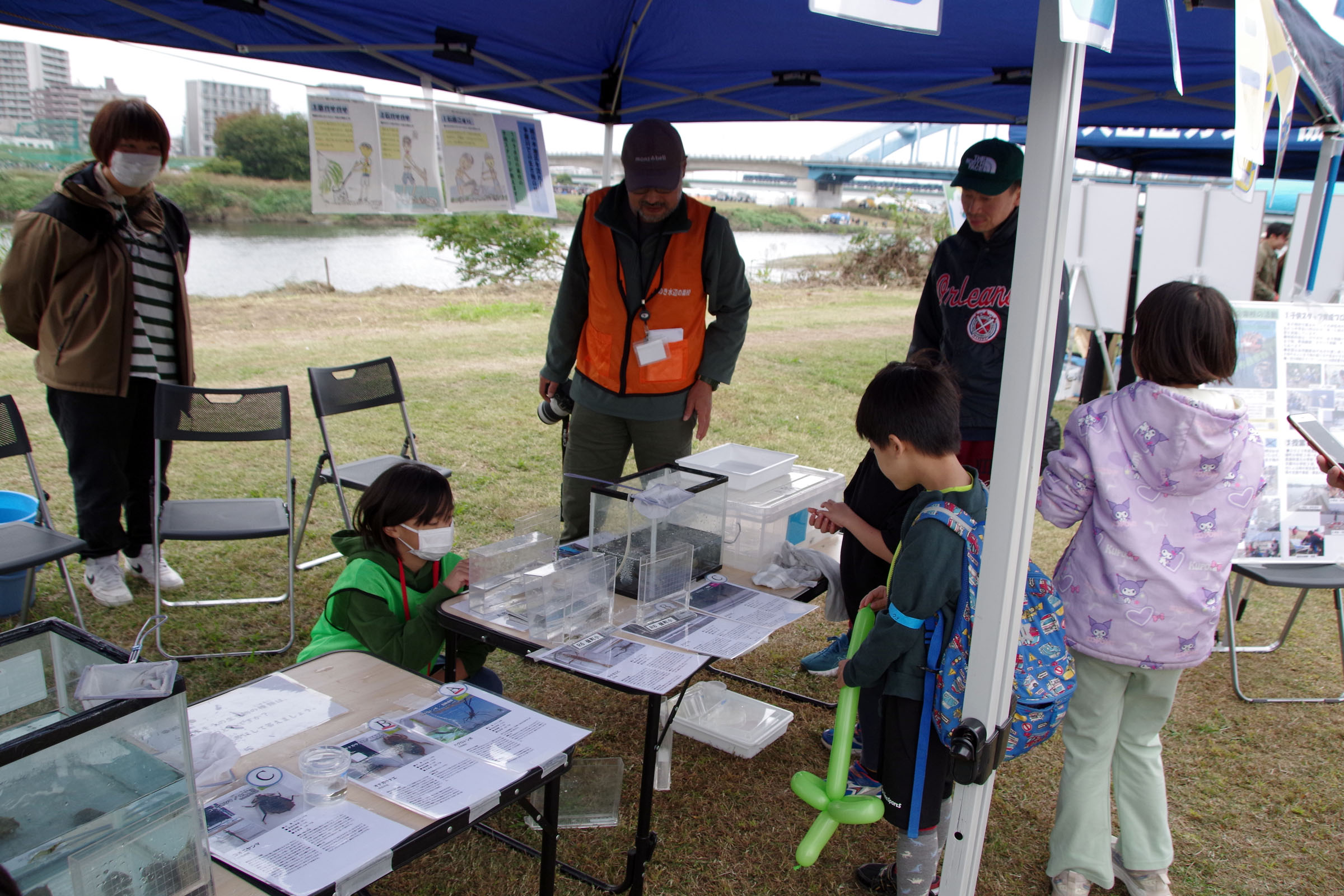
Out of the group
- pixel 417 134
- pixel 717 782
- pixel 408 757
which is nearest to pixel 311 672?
pixel 408 757

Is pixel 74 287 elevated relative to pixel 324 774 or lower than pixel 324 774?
elevated

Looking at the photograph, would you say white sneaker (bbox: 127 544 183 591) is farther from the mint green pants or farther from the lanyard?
the mint green pants

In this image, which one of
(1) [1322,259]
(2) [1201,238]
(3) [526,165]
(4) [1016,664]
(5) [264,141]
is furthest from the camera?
(5) [264,141]

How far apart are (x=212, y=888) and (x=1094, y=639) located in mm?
1784

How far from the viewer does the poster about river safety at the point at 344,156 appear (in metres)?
3.13

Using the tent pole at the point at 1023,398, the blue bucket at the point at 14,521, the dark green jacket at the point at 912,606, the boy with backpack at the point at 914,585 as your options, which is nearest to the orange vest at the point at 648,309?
the boy with backpack at the point at 914,585

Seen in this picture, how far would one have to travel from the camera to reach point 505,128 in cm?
375

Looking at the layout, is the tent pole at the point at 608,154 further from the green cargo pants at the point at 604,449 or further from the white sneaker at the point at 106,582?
the white sneaker at the point at 106,582

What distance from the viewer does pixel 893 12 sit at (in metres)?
1.10

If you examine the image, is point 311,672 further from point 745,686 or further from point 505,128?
point 505,128

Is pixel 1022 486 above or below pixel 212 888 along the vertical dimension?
above

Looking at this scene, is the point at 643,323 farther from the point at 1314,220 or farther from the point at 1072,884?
the point at 1314,220

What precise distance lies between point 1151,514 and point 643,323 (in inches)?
67.2

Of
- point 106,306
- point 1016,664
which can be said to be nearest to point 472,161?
point 106,306
